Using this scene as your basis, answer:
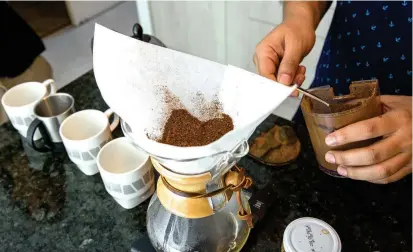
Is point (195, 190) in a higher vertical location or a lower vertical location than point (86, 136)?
higher

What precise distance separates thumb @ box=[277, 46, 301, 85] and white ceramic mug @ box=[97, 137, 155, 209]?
0.27 metres

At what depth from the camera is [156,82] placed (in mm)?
589

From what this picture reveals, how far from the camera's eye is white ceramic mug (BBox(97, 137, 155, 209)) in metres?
0.67

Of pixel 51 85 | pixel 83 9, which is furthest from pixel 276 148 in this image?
pixel 83 9

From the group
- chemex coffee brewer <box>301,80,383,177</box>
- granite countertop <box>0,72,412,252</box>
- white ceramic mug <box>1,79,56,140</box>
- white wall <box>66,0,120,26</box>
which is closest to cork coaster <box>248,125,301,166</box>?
granite countertop <box>0,72,412,252</box>

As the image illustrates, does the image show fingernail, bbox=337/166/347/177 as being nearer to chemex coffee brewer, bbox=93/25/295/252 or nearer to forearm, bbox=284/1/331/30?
chemex coffee brewer, bbox=93/25/295/252

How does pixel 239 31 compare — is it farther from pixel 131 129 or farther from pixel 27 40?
pixel 131 129

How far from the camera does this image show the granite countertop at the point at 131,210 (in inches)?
26.0

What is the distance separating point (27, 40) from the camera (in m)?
1.59

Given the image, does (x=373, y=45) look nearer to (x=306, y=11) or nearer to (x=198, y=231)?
(x=306, y=11)

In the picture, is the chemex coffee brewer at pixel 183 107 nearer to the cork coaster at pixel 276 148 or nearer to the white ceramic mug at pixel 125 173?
the white ceramic mug at pixel 125 173

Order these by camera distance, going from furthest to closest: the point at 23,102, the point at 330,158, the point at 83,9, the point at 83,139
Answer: the point at 83,9 < the point at 23,102 < the point at 83,139 < the point at 330,158

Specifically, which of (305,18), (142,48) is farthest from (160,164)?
(305,18)

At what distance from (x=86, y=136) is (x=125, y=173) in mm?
184
